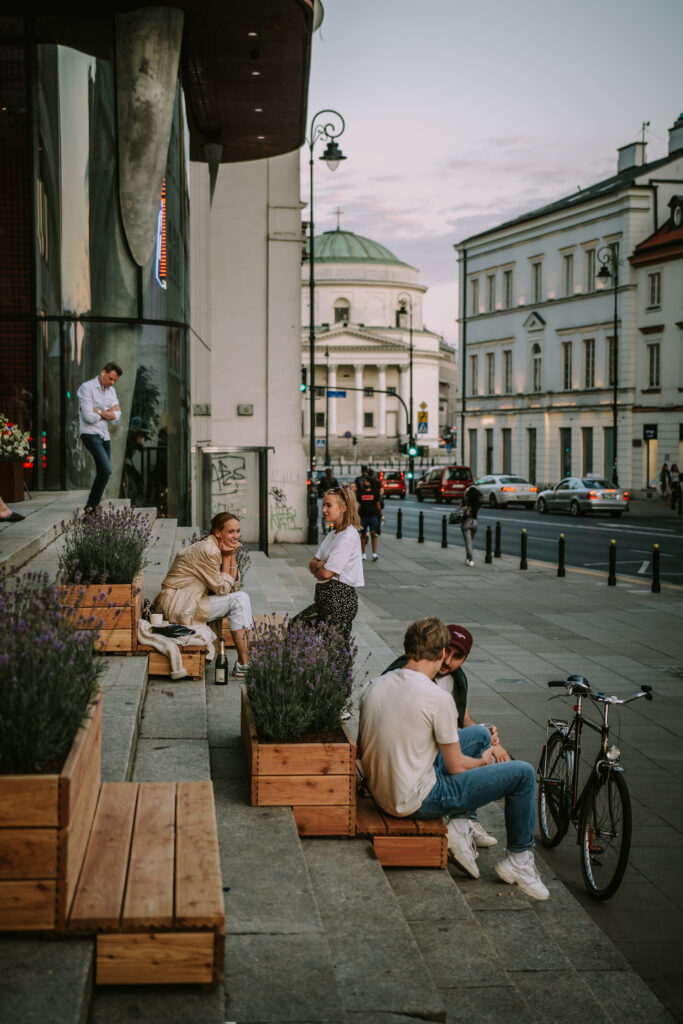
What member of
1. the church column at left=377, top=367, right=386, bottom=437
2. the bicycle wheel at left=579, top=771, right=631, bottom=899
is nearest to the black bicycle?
the bicycle wheel at left=579, top=771, right=631, bottom=899

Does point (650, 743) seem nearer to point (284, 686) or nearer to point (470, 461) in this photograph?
point (284, 686)

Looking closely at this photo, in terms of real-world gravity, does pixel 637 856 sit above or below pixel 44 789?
below

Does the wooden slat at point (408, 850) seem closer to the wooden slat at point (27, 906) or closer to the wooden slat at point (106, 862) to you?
the wooden slat at point (106, 862)

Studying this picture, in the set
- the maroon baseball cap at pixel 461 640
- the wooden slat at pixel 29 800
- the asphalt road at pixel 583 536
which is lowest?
the asphalt road at pixel 583 536

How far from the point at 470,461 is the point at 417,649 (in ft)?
243

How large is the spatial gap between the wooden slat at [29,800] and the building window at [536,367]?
6857 centimetres

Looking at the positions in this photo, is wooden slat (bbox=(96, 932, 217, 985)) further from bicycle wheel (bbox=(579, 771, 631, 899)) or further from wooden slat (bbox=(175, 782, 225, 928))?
bicycle wheel (bbox=(579, 771, 631, 899))

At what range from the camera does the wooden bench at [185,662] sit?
7.86 meters

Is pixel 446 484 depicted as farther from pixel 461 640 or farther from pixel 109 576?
pixel 461 640

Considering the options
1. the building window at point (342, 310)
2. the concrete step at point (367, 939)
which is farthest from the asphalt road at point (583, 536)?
the building window at point (342, 310)

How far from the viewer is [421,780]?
18.7 feet

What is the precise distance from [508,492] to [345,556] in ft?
143

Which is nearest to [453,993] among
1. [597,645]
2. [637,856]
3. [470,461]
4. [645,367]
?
[637,856]

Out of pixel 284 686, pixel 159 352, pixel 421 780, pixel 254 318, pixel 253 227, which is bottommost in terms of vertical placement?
pixel 421 780
